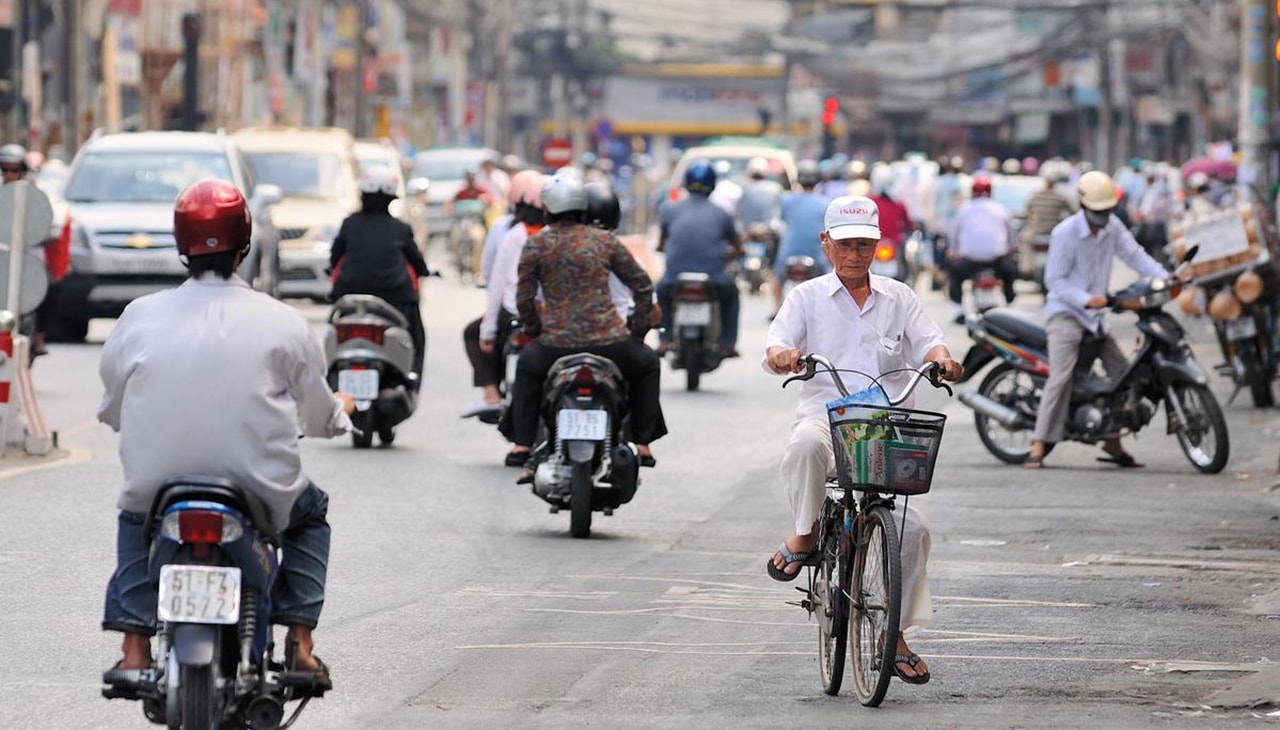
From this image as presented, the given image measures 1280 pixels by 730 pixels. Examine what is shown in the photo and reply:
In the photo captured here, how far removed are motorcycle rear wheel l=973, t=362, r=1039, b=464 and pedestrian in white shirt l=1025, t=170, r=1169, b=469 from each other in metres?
0.33

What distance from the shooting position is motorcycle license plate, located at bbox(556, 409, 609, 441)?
478 inches

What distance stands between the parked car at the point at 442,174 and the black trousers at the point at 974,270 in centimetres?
1850

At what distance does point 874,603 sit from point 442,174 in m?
42.4

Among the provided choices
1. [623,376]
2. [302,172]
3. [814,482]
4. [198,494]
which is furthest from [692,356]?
[198,494]

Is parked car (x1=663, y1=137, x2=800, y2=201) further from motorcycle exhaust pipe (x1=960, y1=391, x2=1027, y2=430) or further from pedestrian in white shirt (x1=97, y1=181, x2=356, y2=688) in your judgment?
pedestrian in white shirt (x1=97, y1=181, x2=356, y2=688)

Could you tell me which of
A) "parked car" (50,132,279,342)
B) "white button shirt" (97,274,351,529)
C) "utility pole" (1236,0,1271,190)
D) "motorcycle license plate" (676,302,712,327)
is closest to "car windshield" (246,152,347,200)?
"parked car" (50,132,279,342)

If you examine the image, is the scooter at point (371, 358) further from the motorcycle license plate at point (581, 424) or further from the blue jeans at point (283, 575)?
the blue jeans at point (283, 575)

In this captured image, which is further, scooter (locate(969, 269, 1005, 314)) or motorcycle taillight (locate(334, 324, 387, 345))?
scooter (locate(969, 269, 1005, 314))

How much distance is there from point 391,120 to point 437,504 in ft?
203

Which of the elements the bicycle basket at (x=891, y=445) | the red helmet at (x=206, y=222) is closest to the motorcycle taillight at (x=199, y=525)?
the red helmet at (x=206, y=222)

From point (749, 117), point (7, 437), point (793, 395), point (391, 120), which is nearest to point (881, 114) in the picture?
point (749, 117)

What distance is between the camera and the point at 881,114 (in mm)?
A: 90688

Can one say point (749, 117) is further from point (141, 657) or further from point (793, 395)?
point (141, 657)

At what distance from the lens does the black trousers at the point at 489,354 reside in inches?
617
